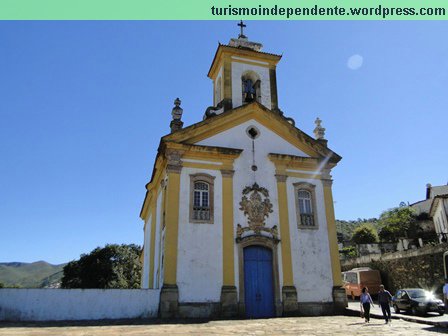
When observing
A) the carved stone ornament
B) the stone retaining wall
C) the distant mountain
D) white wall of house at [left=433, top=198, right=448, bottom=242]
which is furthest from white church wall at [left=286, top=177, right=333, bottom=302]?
the distant mountain

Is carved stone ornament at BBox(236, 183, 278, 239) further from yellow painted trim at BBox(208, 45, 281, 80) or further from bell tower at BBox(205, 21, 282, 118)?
yellow painted trim at BBox(208, 45, 281, 80)

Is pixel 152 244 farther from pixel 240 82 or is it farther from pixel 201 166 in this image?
pixel 240 82

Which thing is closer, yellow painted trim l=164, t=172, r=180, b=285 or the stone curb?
the stone curb

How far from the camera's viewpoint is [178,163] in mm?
17000

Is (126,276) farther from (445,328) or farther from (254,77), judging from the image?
(445,328)

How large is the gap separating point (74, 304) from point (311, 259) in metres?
10.1

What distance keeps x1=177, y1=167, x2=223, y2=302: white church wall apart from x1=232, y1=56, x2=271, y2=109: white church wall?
5977mm

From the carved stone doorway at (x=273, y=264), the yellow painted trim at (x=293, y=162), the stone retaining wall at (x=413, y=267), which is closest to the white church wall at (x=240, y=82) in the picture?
the yellow painted trim at (x=293, y=162)

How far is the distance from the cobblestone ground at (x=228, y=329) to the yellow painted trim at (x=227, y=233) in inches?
117

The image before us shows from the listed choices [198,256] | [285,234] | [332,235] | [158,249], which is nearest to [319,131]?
[332,235]

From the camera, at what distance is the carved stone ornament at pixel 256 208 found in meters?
17.2

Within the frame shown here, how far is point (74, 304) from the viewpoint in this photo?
46.5 ft

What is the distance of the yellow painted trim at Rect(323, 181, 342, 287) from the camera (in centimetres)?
1770

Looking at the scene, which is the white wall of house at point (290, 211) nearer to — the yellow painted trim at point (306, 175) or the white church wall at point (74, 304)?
the yellow painted trim at point (306, 175)
